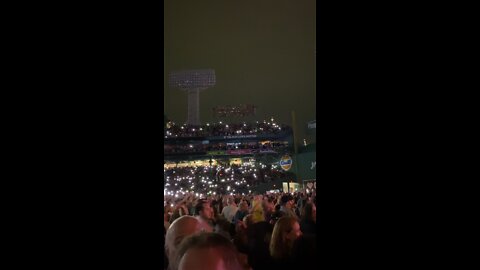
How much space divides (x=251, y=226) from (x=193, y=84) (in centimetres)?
72

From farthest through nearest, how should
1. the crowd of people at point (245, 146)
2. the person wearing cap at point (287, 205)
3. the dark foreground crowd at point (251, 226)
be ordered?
the crowd of people at point (245, 146), the person wearing cap at point (287, 205), the dark foreground crowd at point (251, 226)

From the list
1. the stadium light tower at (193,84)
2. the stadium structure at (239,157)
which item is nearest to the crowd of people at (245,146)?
the stadium structure at (239,157)

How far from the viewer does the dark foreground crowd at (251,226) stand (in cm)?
199

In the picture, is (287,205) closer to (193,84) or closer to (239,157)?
(239,157)

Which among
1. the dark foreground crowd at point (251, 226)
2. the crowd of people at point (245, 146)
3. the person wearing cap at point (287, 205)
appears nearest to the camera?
the dark foreground crowd at point (251, 226)

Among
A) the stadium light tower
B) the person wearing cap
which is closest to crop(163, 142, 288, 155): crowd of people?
the stadium light tower

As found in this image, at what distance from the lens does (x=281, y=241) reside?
2.10 meters

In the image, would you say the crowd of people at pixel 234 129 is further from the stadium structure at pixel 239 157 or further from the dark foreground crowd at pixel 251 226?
the dark foreground crowd at pixel 251 226

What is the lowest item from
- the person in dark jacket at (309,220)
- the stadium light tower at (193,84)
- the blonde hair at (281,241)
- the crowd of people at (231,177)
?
the blonde hair at (281,241)

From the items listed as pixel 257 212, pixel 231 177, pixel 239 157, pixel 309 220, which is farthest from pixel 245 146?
pixel 309 220

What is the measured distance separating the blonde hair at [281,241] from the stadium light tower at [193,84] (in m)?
0.64

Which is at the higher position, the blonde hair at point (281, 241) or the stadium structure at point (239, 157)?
the stadium structure at point (239, 157)
